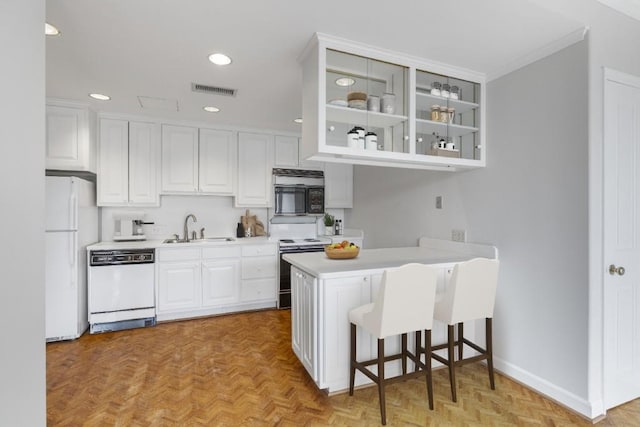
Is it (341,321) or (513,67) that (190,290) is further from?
(513,67)

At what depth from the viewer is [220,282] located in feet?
12.6

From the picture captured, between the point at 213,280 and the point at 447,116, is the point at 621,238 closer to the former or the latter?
the point at 447,116

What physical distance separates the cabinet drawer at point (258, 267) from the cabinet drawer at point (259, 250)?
7 centimetres

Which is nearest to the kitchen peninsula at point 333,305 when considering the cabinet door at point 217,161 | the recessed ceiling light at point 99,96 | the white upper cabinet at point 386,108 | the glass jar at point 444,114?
the white upper cabinet at point 386,108

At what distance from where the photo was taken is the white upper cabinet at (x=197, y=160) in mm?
3969

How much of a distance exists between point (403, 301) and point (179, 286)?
111 inches

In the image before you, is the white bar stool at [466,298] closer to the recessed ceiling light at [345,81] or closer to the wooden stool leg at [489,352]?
the wooden stool leg at [489,352]

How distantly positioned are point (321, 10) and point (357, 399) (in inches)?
99.4

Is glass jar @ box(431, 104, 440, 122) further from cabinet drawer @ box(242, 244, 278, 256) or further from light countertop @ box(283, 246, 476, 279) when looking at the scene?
cabinet drawer @ box(242, 244, 278, 256)

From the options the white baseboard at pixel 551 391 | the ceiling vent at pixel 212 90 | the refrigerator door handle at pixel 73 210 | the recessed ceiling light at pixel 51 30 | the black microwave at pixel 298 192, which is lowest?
the white baseboard at pixel 551 391

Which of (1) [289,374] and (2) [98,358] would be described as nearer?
(1) [289,374]

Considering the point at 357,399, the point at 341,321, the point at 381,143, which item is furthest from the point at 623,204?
the point at 357,399

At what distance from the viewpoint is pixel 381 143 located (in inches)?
92.6

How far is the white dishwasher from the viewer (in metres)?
3.32
